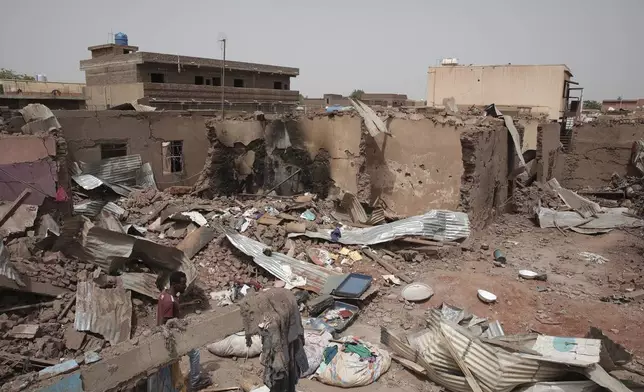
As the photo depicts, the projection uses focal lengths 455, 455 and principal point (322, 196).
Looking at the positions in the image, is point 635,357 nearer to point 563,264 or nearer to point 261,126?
point 563,264

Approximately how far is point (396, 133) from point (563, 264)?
4845 millimetres

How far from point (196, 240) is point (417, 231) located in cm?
461

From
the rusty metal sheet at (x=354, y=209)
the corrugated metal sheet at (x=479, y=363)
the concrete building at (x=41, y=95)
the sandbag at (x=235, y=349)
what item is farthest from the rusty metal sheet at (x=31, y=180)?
the concrete building at (x=41, y=95)

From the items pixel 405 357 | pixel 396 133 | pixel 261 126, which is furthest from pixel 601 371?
pixel 261 126

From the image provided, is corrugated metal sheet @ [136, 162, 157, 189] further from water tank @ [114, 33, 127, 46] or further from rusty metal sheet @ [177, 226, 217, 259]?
water tank @ [114, 33, 127, 46]

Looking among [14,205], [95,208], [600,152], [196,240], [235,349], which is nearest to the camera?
[235,349]

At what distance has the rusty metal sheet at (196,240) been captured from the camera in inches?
350

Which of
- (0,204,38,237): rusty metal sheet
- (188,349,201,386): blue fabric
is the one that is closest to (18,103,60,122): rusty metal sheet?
(0,204,38,237): rusty metal sheet

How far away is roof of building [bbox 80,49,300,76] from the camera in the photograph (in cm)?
2102

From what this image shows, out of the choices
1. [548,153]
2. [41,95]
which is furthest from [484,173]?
[41,95]

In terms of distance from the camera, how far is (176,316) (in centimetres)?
674

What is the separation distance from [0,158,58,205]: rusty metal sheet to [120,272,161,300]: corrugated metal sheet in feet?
8.39

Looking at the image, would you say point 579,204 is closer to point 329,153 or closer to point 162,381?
point 329,153

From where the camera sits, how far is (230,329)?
12.5 ft
